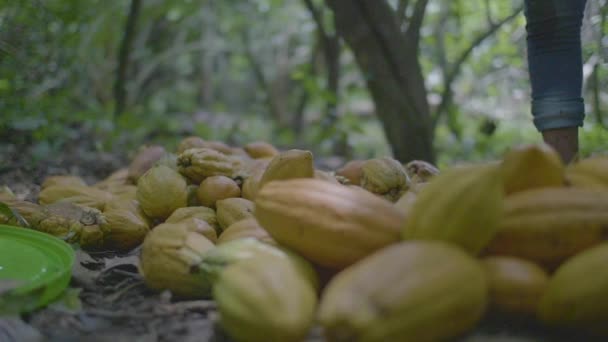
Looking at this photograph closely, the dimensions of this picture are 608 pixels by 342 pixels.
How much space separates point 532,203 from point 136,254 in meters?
1.36

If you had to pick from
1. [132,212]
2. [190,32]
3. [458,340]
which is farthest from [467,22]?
[458,340]

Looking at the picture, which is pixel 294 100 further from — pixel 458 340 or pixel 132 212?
pixel 458 340

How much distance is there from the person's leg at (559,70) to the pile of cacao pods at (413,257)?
1.39ft

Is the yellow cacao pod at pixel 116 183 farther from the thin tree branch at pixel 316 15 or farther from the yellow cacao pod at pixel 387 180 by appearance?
the thin tree branch at pixel 316 15

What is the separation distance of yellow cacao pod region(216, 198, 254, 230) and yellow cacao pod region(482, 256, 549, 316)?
3.07ft

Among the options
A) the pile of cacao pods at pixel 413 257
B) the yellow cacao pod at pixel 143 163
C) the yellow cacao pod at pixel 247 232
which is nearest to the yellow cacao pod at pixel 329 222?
the pile of cacao pods at pixel 413 257

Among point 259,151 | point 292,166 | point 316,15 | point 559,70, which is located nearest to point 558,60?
point 559,70

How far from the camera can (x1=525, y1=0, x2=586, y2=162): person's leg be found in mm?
1776

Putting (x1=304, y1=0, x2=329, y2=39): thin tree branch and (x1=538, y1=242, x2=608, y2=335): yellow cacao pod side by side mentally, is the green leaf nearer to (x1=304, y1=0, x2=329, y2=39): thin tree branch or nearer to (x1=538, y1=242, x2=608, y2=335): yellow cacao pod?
(x1=538, y1=242, x2=608, y2=335): yellow cacao pod

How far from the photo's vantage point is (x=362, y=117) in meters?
8.80

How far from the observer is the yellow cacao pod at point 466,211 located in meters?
1.09

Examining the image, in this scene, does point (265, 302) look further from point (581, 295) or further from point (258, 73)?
point (258, 73)

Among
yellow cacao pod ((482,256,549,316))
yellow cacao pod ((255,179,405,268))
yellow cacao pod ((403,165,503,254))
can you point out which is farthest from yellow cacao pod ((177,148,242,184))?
yellow cacao pod ((482,256,549,316))

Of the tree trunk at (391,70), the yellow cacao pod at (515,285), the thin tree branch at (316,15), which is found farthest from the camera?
the thin tree branch at (316,15)
